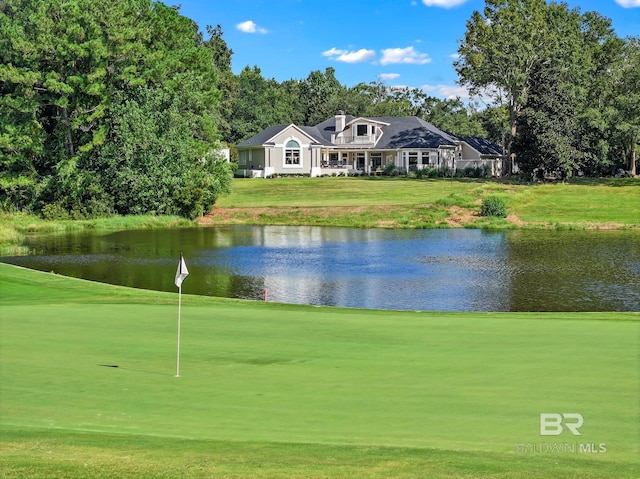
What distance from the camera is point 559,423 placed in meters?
8.95

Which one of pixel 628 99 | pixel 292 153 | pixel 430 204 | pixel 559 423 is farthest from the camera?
pixel 292 153

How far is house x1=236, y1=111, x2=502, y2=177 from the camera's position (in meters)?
97.2

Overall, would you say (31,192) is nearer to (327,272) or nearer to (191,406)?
(327,272)

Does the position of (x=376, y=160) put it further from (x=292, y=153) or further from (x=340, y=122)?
(x=292, y=153)

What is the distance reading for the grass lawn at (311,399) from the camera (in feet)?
26.1

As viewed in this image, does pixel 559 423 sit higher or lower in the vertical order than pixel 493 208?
lower

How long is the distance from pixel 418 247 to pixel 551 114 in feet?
132

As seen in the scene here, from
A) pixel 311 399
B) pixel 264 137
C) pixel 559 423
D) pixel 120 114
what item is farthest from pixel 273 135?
pixel 559 423

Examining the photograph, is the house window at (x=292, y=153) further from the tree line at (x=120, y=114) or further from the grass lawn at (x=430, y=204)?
the tree line at (x=120, y=114)

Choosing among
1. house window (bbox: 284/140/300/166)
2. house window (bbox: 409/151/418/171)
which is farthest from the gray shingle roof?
house window (bbox: 409/151/418/171)

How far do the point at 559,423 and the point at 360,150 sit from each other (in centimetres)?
9280

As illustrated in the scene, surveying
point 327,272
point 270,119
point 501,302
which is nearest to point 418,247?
point 327,272

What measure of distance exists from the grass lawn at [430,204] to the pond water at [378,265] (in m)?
4.61

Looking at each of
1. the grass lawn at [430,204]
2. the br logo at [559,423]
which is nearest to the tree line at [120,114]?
the grass lawn at [430,204]
